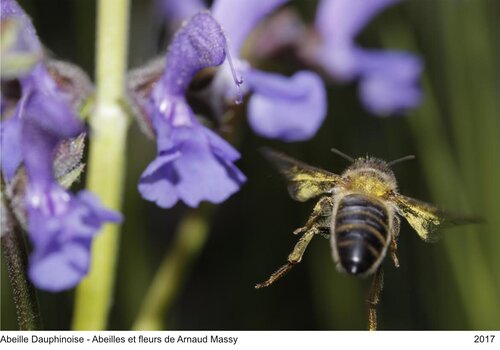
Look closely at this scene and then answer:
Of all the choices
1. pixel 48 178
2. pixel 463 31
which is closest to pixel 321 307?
pixel 463 31

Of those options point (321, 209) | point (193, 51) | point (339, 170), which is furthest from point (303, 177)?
point (339, 170)

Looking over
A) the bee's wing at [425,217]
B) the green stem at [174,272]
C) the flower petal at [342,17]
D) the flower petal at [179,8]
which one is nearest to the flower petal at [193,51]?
the bee's wing at [425,217]

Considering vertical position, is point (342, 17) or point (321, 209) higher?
point (342, 17)

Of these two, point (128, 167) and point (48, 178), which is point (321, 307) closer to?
point (128, 167)

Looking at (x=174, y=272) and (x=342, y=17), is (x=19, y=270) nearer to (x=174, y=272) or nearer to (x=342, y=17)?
(x=174, y=272)

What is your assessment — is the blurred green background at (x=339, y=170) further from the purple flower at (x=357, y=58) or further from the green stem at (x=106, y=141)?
A: the green stem at (x=106, y=141)
